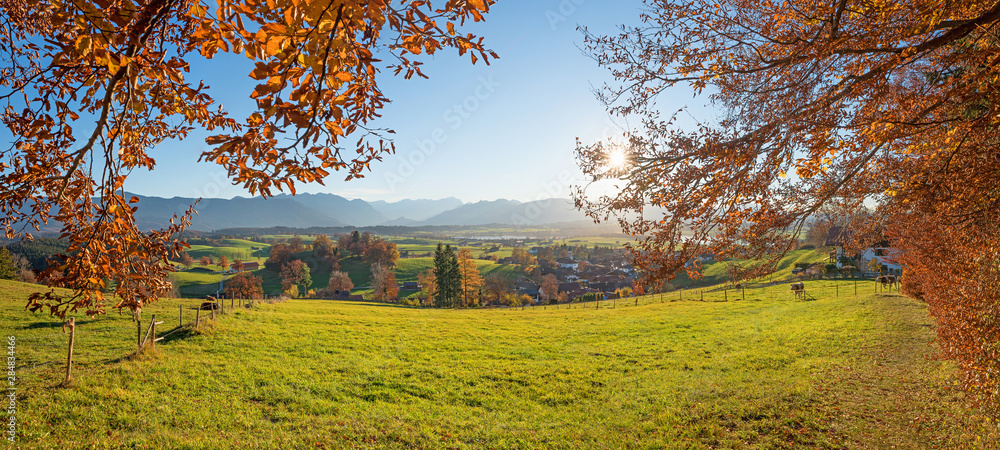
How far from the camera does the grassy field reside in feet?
24.0

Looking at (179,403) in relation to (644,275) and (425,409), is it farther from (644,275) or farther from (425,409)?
(644,275)

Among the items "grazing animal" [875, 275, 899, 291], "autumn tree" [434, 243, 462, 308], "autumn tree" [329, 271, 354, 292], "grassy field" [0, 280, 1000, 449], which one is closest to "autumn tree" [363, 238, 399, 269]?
"autumn tree" [329, 271, 354, 292]

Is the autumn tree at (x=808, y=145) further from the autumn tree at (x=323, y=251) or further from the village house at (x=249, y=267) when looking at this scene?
the village house at (x=249, y=267)

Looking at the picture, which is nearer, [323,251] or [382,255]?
[382,255]

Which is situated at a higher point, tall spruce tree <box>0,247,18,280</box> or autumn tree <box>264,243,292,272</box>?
tall spruce tree <box>0,247,18,280</box>

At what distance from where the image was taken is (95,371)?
9.98 meters

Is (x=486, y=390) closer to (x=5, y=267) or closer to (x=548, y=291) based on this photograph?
(x=5, y=267)

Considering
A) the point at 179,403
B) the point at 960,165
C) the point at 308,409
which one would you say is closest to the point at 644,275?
the point at 960,165

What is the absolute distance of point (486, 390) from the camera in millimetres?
Answer: 11281

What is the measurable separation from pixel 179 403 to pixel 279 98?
10.7 metres

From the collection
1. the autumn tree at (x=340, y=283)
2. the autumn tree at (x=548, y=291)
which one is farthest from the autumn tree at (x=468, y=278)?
the autumn tree at (x=340, y=283)

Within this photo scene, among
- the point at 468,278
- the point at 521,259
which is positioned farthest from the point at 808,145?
the point at 521,259

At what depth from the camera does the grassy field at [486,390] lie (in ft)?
24.0

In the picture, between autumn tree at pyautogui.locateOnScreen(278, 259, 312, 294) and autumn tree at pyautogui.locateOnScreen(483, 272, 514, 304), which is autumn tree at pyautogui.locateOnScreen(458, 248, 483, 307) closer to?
autumn tree at pyautogui.locateOnScreen(483, 272, 514, 304)
